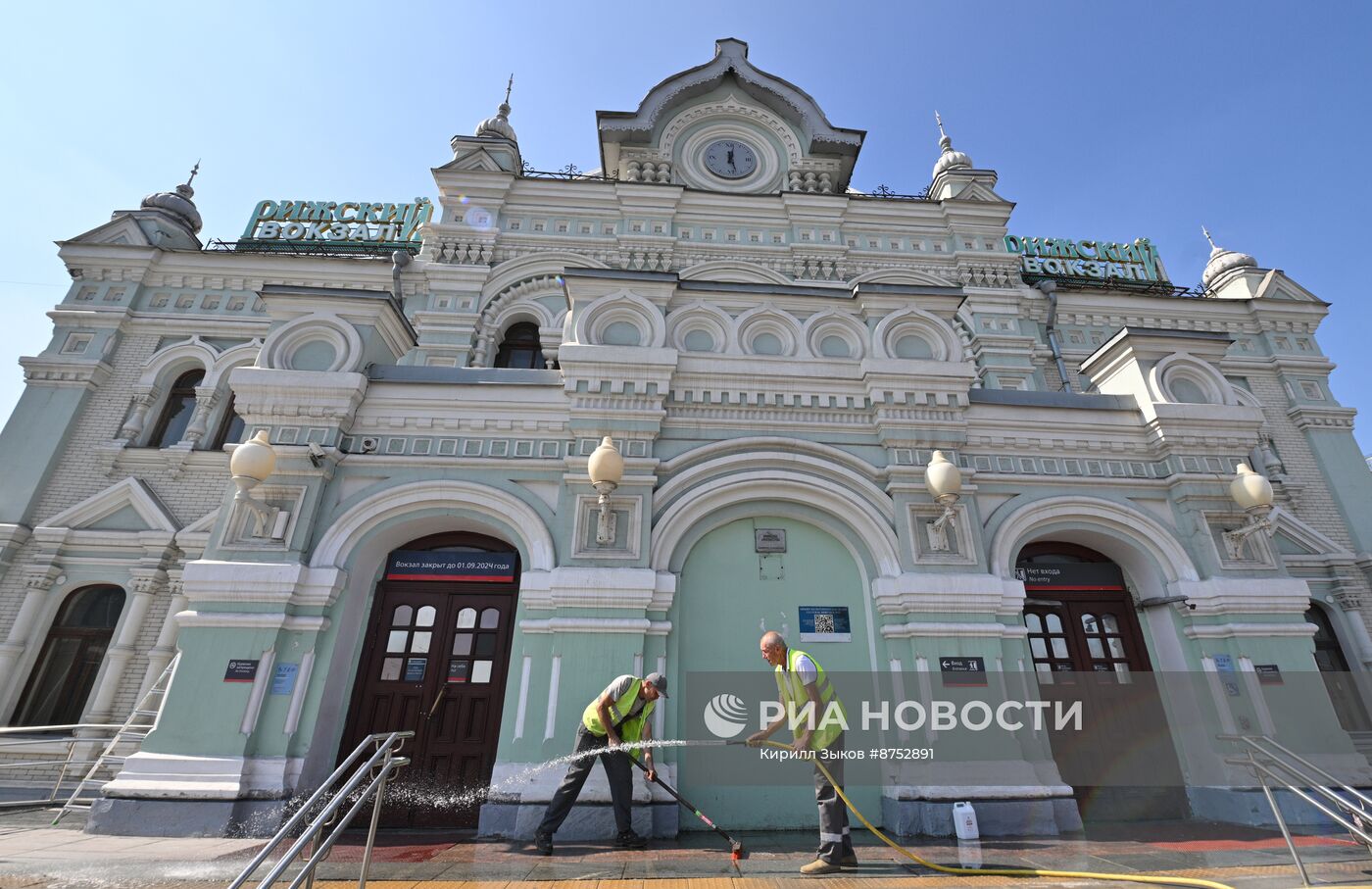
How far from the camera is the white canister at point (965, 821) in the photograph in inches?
217

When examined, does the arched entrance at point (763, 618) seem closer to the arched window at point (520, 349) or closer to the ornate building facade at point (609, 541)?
the ornate building facade at point (609, 541)

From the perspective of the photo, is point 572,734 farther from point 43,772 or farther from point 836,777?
point 43,772

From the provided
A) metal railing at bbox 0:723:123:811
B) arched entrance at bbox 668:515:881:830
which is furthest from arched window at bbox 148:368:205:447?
arched entrance at bbox 668:515:881:830

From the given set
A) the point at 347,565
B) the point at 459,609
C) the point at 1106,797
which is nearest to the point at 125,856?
the point at 347,565

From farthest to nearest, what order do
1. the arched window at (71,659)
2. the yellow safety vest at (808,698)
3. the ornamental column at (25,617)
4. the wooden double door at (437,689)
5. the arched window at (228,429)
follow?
the arched window at (228,429) < the arched window at (71,659) < the ornamental column at (25,617) < the wooden double door at (437,689) < the yellow safety vest at (808,698)

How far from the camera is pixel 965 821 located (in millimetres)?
5570

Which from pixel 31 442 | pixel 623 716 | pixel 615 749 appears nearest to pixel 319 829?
pixel 615 749

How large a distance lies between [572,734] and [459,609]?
2182mm

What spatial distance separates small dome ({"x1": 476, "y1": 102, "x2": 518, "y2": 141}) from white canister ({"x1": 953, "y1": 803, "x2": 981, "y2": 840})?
15.2 m

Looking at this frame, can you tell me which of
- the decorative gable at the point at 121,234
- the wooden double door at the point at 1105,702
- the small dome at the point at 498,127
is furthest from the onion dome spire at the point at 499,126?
the wooden double door at the point at 1105,702

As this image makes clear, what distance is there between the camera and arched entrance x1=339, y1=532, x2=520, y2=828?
695cm

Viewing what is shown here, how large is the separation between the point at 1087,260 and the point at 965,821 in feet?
49.4

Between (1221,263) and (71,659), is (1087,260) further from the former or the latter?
(71,659)

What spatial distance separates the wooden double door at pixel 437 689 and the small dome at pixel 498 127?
37.5 feet
